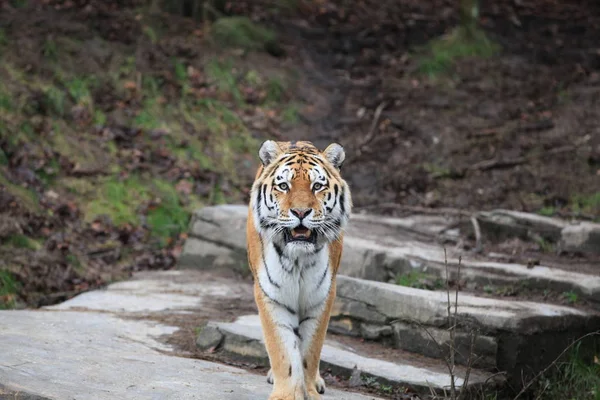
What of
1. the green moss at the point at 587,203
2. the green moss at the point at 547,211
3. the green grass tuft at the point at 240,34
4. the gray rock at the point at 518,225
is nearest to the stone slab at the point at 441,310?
the gray rock at the point at 518,225

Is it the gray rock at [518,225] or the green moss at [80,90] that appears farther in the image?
the green moss at [80,90]

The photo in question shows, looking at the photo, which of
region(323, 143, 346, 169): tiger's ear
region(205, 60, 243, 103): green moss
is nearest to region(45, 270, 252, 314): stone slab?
region(323, 143, 346, 169): tiger's ear

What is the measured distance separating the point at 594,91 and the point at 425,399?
352 inches

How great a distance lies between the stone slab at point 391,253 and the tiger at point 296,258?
2.41 meters

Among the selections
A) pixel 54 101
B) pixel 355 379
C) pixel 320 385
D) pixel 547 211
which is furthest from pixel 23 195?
pixel 547 211

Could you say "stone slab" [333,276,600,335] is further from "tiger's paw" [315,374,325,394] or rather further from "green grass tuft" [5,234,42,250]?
"green grass tuft" [5,234,42,250]

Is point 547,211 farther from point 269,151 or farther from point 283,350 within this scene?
point 283,350

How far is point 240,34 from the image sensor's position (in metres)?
14.2

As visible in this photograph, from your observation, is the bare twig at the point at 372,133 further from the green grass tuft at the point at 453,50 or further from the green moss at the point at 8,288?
the green moss at the point at 8,288

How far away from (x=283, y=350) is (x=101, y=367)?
4.06 feet

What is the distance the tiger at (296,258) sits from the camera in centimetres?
501

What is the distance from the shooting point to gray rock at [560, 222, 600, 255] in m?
8.20

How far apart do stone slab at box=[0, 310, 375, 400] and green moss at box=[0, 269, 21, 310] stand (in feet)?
4.07

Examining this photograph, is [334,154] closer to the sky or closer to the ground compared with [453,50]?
closer to the sky
